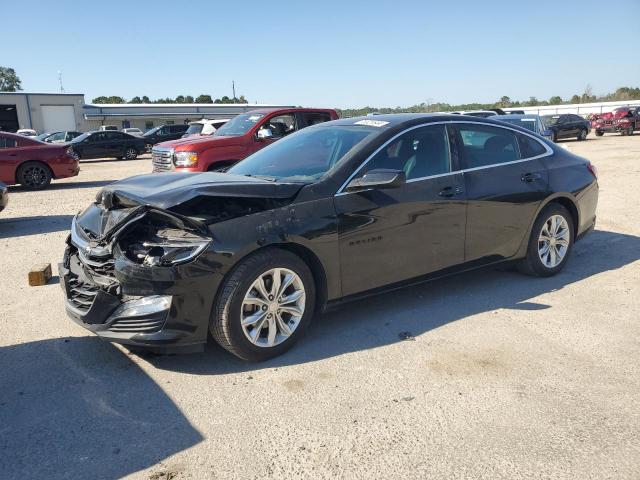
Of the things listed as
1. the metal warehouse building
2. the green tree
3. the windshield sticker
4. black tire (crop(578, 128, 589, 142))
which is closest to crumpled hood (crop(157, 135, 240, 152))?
the windshield sticker

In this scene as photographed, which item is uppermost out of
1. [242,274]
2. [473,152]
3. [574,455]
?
[473,152]

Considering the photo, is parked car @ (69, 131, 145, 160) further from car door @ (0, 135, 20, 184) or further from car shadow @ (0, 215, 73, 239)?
car shadow @ (0, 215, 73, 239)

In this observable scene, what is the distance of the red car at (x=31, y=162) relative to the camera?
1366 centimetres

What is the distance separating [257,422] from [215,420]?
249 millimetres

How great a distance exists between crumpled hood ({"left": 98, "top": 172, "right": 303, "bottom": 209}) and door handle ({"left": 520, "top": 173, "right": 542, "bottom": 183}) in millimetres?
2503

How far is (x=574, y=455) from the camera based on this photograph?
2850 millimetres

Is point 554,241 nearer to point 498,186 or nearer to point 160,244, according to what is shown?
point 498,186

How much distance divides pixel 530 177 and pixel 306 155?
2285 mm

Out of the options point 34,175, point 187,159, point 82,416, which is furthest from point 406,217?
point 34,175

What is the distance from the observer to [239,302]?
147 inches

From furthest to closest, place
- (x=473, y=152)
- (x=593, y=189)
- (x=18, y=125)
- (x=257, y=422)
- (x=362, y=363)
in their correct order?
(x=18, y=125)
(x=593, y=189)
(x=473, y=152)
(x=362, y=363)
(x=257, y=422)

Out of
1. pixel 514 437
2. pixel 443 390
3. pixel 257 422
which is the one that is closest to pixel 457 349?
pixel 443 390

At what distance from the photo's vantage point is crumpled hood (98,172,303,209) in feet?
12.4

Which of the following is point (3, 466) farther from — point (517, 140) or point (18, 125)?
point (18, 125)
